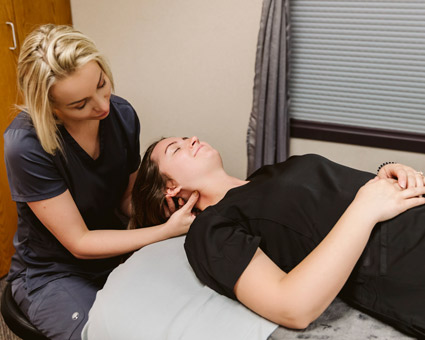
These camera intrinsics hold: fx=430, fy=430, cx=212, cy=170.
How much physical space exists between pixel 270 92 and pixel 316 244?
1164mm

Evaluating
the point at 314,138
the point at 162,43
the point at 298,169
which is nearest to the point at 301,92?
the point at 314,138

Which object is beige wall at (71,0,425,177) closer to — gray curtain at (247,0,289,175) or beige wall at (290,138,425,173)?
beige wall at (290,138,425,173)

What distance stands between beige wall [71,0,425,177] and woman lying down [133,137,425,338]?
1043mm

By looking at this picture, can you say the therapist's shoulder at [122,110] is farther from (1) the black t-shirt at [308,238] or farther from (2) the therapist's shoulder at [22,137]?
(1) the black t-shirt at [308,238]

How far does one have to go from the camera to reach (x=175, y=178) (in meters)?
1.46

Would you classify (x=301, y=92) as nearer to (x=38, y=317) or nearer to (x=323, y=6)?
(x=323, y=6)

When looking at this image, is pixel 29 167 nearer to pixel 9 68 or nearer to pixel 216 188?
pixel 216 188

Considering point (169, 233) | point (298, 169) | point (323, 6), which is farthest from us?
point (323, 6)

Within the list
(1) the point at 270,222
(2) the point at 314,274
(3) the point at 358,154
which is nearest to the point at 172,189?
(1) the point at 270,222

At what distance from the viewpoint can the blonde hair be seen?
122 cm

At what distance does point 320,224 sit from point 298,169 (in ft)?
0.70

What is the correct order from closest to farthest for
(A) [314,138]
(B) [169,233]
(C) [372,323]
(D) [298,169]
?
(C) [372,323], (D) [298,169], (B) [169,233], (A) [314,138]

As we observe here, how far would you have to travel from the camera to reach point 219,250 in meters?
1.11

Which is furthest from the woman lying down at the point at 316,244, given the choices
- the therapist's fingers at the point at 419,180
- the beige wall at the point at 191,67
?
the beige wall at the point at 191,67
